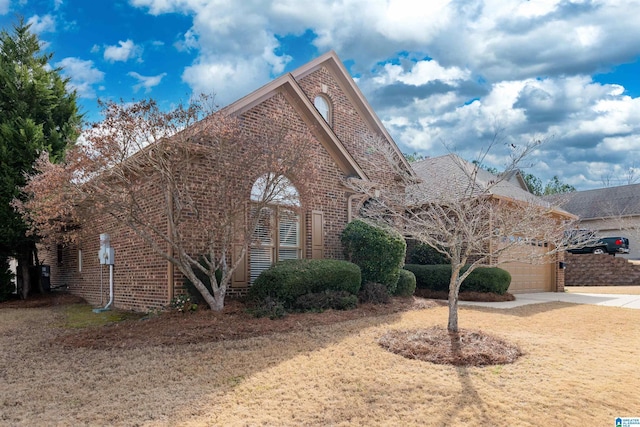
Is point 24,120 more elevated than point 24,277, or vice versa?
point 24,120

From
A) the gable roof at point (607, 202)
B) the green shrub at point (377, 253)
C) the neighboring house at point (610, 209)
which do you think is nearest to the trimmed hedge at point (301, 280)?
the green shrub at point (377, 253)

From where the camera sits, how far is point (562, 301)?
46.3 ft

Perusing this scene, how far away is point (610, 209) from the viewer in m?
31.3

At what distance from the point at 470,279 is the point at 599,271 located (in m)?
13.9

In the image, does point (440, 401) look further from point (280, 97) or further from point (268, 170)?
point (280, 97)

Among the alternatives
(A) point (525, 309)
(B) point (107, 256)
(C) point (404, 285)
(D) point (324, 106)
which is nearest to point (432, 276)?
(C) point (404, 285)

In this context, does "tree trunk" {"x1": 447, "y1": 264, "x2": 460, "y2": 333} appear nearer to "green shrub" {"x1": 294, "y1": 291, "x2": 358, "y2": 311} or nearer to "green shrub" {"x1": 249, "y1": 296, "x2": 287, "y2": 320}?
"green shrub" {"x1": 294, "y1": 291, "x2": 358, "y2": 311}

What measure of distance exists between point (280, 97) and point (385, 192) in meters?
3.86

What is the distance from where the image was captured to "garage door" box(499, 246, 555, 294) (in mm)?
16562

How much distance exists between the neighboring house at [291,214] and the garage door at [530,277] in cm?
590

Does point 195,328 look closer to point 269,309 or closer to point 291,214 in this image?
point 269,309

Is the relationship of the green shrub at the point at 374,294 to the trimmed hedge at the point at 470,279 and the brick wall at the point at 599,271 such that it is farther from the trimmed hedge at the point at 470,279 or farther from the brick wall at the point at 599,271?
the brick wall at the point at 599,271

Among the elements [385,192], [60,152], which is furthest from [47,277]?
[385,192]

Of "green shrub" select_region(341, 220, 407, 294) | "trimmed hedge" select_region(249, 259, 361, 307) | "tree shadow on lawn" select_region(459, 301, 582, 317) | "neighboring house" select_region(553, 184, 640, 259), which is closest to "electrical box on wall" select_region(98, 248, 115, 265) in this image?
"trimmed hedge" select_region(249, 259, 361, 307)
